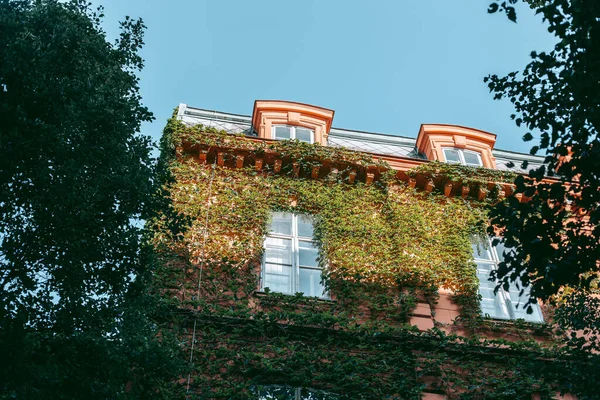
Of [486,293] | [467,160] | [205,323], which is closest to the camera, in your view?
[205,323]

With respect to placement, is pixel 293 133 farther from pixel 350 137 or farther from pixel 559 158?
pixel 559 158

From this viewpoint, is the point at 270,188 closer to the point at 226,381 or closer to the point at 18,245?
the point at 226,381

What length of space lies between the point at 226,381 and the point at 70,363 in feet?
11.6

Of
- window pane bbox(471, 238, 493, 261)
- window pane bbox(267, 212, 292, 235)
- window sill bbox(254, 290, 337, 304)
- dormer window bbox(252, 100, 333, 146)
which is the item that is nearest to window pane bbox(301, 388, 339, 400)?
window sill bbox(254, 290, 337, 304)

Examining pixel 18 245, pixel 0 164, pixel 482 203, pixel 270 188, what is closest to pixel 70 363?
pixel 18 245

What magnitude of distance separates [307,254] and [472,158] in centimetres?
659

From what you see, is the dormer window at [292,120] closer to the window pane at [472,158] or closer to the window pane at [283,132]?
the window pane at [283,132]

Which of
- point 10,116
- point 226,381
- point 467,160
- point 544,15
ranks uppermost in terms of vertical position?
point 467,160

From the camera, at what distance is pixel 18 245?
7.77m

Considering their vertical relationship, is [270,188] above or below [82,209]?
above

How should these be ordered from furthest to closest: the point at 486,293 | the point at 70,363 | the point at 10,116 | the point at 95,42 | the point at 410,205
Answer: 1. the point at 410,205
2. the point at 486,293
3. the point at 95,42
4. the point at 10,116
5. the point at 70,363

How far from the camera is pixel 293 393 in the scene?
10734 millimetres

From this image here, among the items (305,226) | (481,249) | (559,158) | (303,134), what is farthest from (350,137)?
(559,158)

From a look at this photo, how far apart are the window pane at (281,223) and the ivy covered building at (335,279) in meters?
0.03
